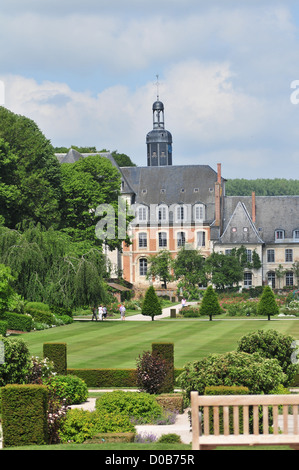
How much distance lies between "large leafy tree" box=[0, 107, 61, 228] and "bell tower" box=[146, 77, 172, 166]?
40.2 meters

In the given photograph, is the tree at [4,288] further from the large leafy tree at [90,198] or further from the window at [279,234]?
the window at [279,234]

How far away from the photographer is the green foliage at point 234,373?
15055mm

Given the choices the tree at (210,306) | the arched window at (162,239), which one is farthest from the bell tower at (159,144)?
the tree at (210,306)

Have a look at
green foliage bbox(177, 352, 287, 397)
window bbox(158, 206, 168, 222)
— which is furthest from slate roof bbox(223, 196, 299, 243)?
green foliage bbox(177, 352, 287, 397)

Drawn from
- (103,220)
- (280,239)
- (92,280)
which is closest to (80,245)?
(103,220)

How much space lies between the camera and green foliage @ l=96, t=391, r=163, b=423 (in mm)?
16156

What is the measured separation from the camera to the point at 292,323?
4309 cm

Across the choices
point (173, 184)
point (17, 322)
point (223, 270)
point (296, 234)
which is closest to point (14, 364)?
point (17, 322)

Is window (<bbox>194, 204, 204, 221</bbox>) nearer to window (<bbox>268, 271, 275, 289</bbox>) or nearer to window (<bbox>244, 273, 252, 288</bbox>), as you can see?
window (<bbox>244, 273, 252, 288</bbox>)

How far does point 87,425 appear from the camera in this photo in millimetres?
14445

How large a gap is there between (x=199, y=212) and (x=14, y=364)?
223ft

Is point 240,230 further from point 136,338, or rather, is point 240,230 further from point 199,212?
point 136,338

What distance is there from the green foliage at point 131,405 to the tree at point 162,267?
192 feet

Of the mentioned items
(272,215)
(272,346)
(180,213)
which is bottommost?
(272,346)
